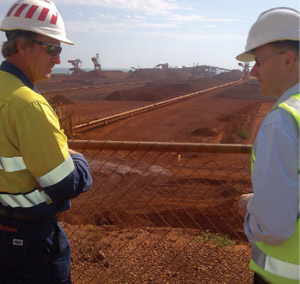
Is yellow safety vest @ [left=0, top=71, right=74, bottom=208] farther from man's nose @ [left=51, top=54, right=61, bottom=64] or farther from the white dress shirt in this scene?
the white dress shirt

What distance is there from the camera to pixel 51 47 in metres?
2.01

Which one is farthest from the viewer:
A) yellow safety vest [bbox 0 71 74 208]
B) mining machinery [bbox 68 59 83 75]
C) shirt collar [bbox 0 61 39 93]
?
mining machinery [bbox 68 59 83 75]

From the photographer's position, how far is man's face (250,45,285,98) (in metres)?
1.52

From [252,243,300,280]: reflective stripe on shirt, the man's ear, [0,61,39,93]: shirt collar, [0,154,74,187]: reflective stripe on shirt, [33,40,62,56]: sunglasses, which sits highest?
[33,40,62,56]: sunglasses

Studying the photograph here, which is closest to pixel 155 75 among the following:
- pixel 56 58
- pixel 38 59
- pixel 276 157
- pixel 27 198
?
pixel 56 58

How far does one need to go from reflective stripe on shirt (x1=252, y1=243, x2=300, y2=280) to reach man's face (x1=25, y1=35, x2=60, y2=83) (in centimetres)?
154

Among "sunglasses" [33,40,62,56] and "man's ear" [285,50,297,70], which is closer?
"man's ear" [285,50,297,70]

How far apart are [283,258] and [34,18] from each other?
1.77 metres

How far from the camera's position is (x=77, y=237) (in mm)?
4449

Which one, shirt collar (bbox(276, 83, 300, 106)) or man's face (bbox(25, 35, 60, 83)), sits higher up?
man's face (bbox(25, 35, 60, 83))

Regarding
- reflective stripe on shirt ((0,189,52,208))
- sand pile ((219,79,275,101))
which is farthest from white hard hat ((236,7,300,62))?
sand pile ((219,79,275,101))

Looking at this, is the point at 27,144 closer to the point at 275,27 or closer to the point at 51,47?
the point at 51,47

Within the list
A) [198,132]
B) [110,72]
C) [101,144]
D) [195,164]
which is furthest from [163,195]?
[110,72]

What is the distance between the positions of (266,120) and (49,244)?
1.34 m
